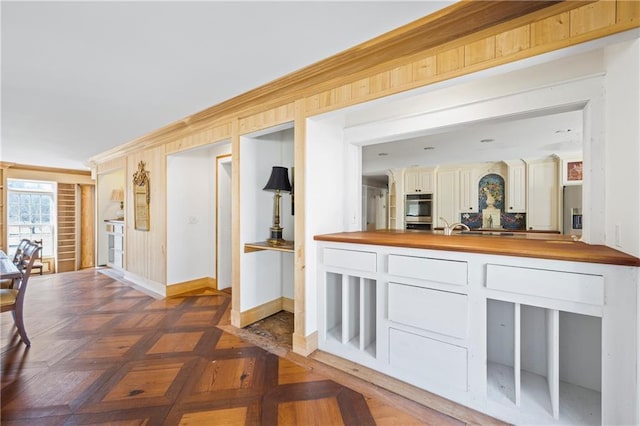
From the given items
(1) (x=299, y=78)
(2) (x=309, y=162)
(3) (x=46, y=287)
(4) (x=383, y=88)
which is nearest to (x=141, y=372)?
(2) (x=309, y=162)

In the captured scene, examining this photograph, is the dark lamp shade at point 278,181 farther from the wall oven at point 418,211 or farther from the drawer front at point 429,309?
the wall oven at point 418,211

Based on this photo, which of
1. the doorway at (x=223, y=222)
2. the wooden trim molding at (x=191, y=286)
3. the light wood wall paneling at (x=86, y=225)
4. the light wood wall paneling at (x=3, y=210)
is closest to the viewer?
the wooden trim molding at (x=191, y=286)

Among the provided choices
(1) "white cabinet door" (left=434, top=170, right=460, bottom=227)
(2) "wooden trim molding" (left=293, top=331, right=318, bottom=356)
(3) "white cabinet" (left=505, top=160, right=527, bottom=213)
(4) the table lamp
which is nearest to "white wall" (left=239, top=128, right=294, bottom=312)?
(4) the table lamp

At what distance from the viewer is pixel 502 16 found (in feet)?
4.41

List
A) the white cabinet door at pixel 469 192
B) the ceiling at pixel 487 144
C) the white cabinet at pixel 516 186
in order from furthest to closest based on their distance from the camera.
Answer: the white cabinet door at pixel 469 192, the white cabinet at pixel 516 186, the ceiling at pixel 487 144

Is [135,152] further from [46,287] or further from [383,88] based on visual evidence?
[383,88]

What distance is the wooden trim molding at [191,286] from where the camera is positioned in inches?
146

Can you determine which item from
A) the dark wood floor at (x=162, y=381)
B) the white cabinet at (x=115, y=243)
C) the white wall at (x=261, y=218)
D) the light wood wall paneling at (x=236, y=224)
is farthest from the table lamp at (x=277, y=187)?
the white cabinet at (x=115, y=243)

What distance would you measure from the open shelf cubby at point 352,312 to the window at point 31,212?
738cm

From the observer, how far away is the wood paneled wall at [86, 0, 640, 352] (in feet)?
4.13

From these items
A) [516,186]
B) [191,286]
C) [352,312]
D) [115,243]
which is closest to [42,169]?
[115,243]

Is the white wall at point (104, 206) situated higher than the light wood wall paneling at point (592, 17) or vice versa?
the light wood wall paneling at point (592, 17)

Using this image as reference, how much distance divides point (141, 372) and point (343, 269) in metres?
1.64

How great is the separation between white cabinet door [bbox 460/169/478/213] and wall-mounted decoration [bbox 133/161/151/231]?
5506 mm
